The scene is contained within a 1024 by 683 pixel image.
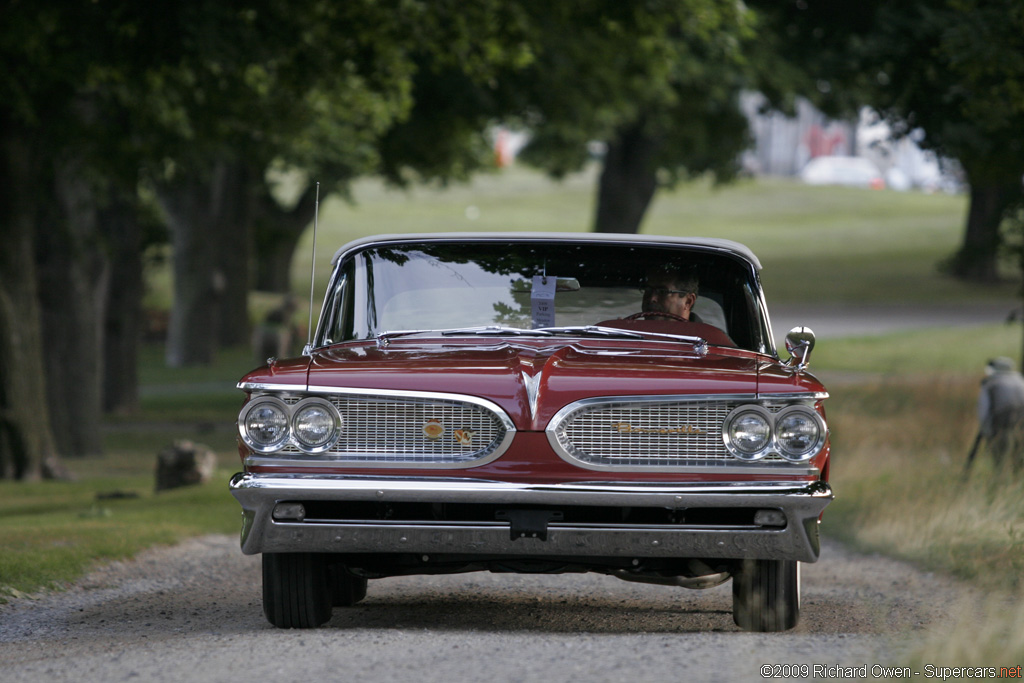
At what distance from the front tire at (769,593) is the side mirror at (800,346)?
0.87 metres

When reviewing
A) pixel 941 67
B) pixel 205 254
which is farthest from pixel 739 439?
pixel 205 254

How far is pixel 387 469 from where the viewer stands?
221 inches

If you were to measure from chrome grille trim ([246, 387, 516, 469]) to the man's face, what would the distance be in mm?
1501

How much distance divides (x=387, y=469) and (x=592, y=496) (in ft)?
2.61

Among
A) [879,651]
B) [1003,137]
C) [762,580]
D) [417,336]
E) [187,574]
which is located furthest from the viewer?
[1003,137]

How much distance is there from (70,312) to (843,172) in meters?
105

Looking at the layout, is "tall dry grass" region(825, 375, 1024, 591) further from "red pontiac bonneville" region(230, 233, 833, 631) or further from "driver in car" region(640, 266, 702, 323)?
"red pontiac bonneville" region(230, 233, 833, 631)

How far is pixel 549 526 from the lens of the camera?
556 centimetres

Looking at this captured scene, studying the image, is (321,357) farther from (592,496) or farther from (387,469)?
(592,496)

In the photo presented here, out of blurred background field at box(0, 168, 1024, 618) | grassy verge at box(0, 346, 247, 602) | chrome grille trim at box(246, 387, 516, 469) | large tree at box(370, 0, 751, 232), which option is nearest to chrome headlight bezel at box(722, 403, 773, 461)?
chrome grille trim at box(246, 387, 516, 469)

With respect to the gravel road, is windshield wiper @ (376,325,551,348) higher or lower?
higher

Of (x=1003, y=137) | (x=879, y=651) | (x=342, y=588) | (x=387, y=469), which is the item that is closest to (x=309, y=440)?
(x=387, y=469)

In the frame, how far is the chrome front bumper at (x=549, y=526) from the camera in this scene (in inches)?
217

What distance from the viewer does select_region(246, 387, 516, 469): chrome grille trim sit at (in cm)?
560
